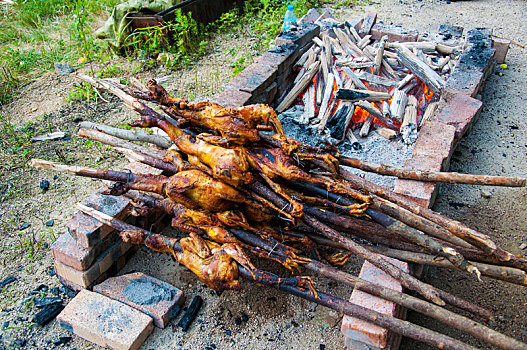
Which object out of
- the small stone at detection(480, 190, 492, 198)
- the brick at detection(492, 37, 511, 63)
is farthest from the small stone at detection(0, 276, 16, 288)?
the brick at detection(492, 37, 511, 63)

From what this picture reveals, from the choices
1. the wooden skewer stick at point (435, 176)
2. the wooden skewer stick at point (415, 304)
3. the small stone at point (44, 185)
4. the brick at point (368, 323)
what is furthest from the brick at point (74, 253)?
Result: the wooden skewer stick at point (435, 176)

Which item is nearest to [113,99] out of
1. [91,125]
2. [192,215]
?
[91,125]

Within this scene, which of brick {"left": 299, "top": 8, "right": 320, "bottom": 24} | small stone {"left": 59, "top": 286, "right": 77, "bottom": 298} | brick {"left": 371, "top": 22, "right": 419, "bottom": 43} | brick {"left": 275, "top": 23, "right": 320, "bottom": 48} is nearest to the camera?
small stone {"left": 59, "top": 286, "right": 77, "bottom": 298}

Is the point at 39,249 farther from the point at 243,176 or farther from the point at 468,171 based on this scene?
the point at 468,171

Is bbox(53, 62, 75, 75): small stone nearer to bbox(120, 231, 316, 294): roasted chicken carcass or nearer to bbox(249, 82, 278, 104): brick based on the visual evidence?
bbox(249, 82, 278, 104): brick

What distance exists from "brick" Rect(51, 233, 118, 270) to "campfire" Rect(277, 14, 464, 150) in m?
3.44

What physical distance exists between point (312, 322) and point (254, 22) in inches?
307

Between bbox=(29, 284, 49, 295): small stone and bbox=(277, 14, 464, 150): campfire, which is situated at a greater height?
bbox=(277, 14, 464, 150): campfire

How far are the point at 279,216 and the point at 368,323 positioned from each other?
3.56 feet

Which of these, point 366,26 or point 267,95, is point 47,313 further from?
point 366,26

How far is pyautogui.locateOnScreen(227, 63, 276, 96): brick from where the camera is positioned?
A: 5309mm

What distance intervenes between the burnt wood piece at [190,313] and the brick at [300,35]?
462 cm

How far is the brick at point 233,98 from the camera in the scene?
16.2ft

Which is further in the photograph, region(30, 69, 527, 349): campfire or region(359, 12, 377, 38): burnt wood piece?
region(359, 12, 377, 38): burnt wood piece
